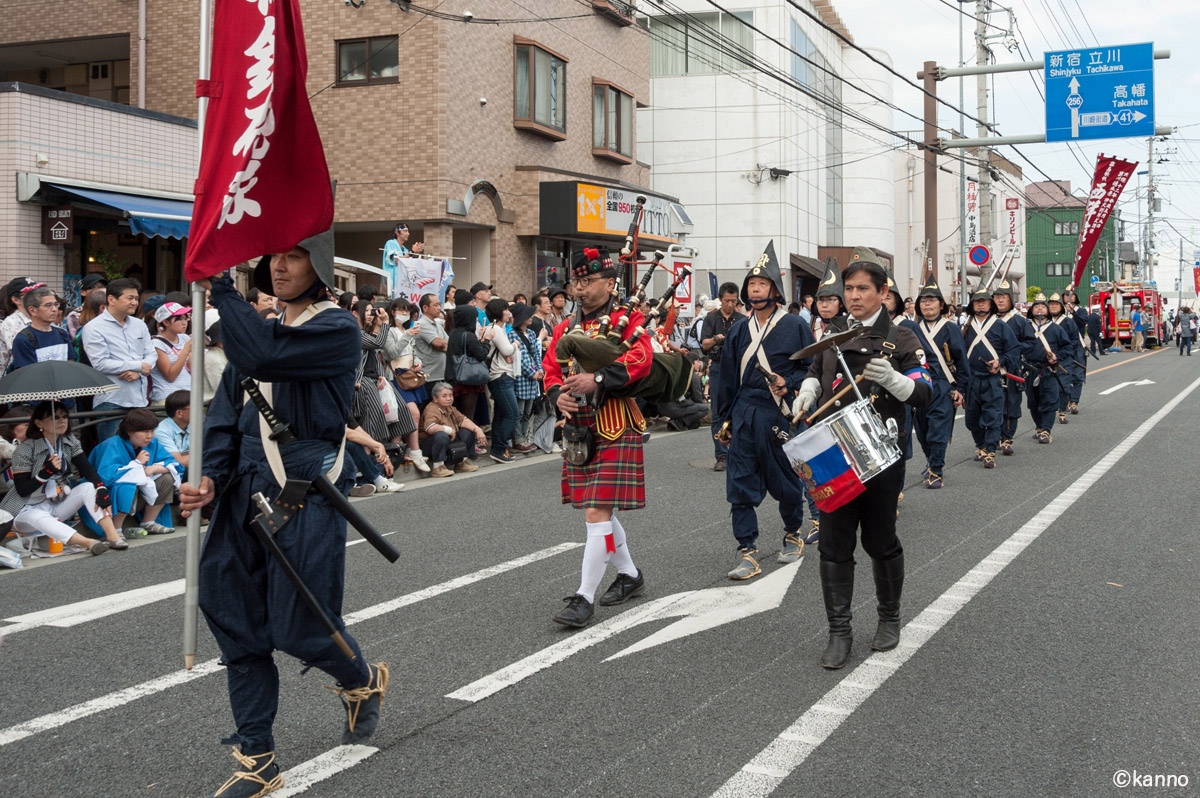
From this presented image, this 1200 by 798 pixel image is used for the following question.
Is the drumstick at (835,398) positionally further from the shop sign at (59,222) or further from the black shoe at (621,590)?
the shop sign at (59,222)

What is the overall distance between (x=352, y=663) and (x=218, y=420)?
990mm

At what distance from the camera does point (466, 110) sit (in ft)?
72.6

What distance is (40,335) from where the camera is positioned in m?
9.59

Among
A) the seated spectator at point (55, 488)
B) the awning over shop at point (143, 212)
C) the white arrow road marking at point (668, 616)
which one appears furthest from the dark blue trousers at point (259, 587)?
the awning over shop at point (143, 212)

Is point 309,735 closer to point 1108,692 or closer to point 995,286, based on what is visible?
point 1108,692

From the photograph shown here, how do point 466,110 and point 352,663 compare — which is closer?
point 352,663

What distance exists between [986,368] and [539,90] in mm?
14225

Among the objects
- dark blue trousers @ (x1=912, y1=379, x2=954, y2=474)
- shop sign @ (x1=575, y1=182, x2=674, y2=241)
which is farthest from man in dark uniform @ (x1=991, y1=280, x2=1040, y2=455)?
shop sign @ (x1=575, y1=182, x2=674, y2=241)

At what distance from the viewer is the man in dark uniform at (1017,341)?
45.9 feet

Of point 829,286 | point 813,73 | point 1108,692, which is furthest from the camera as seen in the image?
point 813,73

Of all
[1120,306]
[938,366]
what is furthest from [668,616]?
[1120,306]

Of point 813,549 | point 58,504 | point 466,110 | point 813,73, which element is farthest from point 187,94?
point 813,73

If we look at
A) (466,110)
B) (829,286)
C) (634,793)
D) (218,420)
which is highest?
(466,110)

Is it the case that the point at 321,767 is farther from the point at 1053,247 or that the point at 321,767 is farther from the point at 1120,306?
the point at 1053,247
